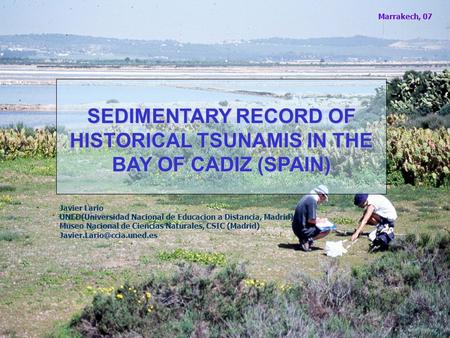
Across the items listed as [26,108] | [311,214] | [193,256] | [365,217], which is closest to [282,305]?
[193,256]

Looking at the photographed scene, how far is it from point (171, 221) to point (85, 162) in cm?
326

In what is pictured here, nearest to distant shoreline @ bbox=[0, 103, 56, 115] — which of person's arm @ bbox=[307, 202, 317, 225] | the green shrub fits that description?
person's arm @ bbox=[307, 202, 317, 225]

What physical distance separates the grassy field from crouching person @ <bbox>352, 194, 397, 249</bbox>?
172 millimetres

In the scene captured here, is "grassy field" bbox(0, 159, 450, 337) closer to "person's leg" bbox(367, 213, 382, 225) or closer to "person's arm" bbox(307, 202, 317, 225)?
"person's leg" bbox(367, 213, 382, 225)

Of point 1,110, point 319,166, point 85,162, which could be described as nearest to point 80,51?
point 1,110

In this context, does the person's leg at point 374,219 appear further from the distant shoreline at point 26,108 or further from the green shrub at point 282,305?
the distant shoreline at point 26,108

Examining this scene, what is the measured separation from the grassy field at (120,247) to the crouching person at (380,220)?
0.56 feet

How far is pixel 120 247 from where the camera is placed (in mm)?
8719

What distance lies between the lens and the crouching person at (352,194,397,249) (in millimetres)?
8516

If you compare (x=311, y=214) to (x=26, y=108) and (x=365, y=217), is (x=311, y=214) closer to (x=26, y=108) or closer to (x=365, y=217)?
(x=365, y=217)

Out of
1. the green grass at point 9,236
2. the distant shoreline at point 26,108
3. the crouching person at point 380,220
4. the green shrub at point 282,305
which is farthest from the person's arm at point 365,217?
the distant shoreline at point 26,108

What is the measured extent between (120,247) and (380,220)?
2.67 metres

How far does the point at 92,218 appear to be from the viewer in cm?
909

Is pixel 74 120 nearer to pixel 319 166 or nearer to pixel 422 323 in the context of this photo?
pixel 319 166
